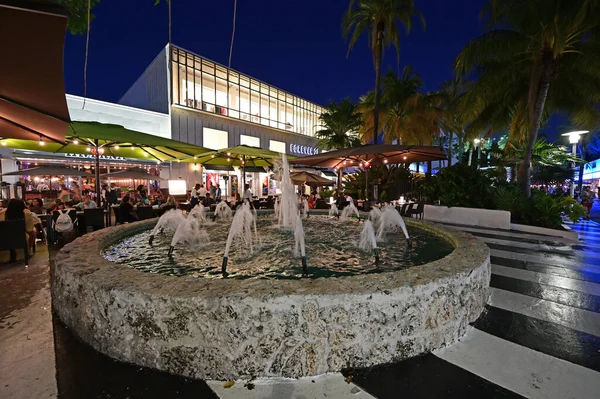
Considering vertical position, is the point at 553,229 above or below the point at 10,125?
below

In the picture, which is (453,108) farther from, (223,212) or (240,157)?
(223,212)

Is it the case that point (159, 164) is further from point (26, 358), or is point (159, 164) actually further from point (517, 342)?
point (517, 342)

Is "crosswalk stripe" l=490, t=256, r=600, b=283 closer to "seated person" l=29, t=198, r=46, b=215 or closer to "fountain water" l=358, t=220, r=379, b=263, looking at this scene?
"fountain water" l=358, t=220, r=379, b=263

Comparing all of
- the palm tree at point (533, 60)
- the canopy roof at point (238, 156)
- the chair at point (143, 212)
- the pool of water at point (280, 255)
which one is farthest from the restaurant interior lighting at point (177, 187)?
the palm tree at point (533, 60)

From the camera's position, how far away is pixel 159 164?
2162cm

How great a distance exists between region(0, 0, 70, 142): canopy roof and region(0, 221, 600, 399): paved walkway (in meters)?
2.51

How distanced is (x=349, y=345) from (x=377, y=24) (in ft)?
53.6

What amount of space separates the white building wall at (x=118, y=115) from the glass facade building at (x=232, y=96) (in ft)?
7.64

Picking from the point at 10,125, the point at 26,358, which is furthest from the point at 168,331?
the point at 10,125

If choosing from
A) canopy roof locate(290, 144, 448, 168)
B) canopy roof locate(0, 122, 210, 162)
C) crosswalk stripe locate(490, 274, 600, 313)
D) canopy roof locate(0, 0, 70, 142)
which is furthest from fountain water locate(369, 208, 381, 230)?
canopy roof locate(0, 0, 70, 142)

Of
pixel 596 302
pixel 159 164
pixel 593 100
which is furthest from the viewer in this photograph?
pixel 159 164

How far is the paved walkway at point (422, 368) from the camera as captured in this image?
7.08 ft

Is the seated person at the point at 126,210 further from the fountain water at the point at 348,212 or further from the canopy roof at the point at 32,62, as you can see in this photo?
the fountain water at the point at 348,212

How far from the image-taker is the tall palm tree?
22750 mm
